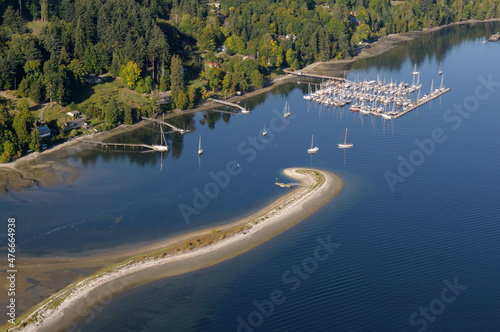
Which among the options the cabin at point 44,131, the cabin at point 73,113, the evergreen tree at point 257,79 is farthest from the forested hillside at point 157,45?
the cabin at point 73,113

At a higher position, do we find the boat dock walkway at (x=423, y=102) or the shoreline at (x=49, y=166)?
the boat dock walkway at (x=423, y=102)

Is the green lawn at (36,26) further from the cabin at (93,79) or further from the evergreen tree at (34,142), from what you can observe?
the evergreen tree at (34,142)

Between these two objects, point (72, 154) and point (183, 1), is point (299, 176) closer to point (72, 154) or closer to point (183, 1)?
point (72, 154)

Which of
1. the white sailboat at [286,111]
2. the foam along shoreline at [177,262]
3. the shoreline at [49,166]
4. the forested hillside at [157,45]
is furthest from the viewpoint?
the white sailboat at [286,111]

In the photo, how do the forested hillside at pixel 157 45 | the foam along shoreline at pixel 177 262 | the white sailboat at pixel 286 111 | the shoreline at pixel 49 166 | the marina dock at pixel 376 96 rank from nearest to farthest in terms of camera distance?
the foam along shoreline at pixel 177 262
the shoreline at pixel 49 166
the forested hillside at pixel 157 45
the white sailboat at pixel 286 111
the marina dock at pixel 376 96

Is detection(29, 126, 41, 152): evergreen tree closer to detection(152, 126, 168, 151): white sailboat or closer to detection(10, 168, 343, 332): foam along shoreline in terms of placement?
detection(152, 126, 168, 151): white sailboat

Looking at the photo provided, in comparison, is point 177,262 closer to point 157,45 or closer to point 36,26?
point 157,45
